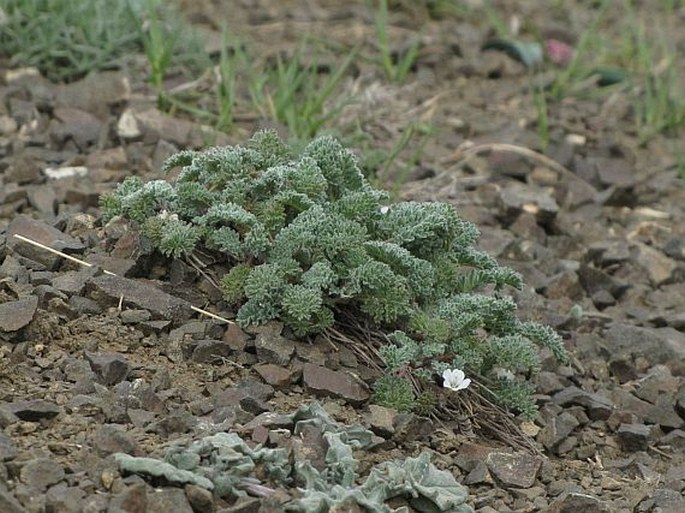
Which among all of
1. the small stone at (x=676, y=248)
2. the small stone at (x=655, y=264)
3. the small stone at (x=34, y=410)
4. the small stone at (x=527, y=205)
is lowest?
the small stone at (x=676, y=248)

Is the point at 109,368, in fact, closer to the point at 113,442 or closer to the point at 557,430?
the point at 113,442

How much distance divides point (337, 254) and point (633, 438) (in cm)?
99

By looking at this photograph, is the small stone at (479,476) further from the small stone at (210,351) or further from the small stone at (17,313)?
the small stone at (17,313)

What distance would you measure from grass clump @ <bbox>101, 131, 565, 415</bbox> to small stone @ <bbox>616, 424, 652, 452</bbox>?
1.15ft

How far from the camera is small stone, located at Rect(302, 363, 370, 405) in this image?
11.0 ft

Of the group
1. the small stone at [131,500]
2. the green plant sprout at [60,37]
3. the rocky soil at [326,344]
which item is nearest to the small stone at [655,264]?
the rocky soil at [326,344]

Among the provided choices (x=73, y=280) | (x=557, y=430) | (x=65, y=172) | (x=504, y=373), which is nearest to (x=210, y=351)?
(x=73, y=280)

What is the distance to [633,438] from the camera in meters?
3.74

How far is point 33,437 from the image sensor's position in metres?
2.94

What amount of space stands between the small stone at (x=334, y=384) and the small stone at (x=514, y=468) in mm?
348

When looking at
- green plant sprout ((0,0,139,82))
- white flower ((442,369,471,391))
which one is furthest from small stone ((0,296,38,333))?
green plant sprout ((0,0,139,82))

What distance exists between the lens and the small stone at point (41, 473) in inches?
108

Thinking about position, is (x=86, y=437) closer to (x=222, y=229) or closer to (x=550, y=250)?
(x=222, y=229)

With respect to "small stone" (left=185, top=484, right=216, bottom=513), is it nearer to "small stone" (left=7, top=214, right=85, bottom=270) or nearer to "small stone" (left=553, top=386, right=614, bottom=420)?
"small stone" (left=7, top=214, right=85, bottom=270)
